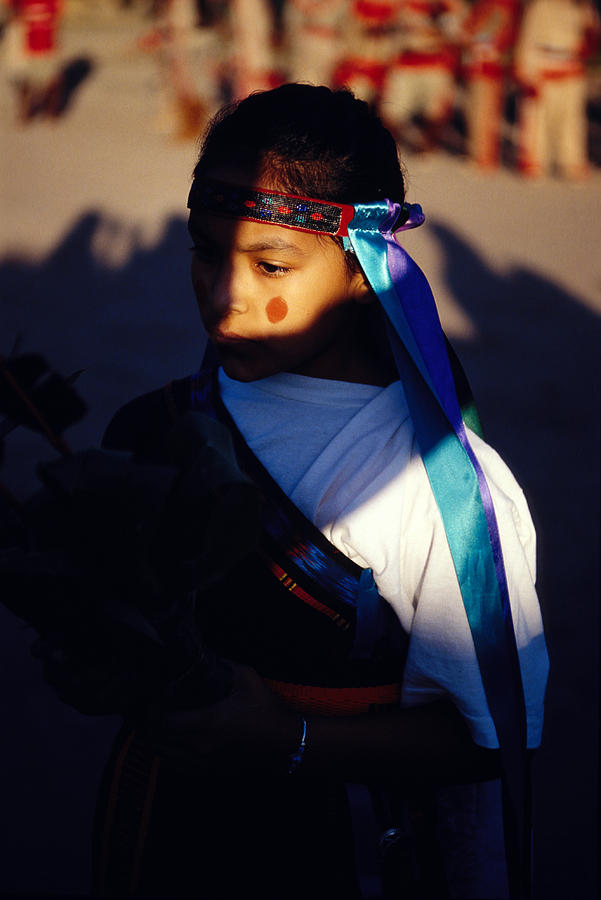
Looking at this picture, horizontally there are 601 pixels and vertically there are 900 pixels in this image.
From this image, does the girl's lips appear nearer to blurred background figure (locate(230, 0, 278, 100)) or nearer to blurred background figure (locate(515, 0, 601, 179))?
blurred background figure (locate(515, 0, 601, 179))

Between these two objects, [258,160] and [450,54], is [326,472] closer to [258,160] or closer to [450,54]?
[258,160]

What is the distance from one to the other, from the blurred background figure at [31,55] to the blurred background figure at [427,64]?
387 cm

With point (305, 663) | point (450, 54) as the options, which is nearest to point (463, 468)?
point (305, 663)

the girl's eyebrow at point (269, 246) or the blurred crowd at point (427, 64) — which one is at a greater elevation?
the girl's eyebrow at point (269, 246)

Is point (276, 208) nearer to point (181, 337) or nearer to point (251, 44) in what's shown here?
point (181, 337)

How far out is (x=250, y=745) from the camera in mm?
1140

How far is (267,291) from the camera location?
1.17m

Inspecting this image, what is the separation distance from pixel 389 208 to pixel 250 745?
771 millimetres

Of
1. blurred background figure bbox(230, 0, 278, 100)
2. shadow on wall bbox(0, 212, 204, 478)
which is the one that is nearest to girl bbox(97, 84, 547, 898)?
shadow on wall bbox(0, 212, 204, 478)

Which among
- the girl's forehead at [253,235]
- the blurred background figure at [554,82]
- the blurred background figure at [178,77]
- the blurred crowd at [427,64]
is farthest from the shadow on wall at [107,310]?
the blurred background figure at [554,82]

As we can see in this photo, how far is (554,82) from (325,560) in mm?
7466

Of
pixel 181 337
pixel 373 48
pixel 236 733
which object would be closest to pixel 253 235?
pixel 236 733

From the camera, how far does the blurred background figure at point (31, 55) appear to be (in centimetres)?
912

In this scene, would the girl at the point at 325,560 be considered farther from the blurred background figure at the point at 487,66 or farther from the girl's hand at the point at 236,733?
the blurred background figure at the point at 487,66
